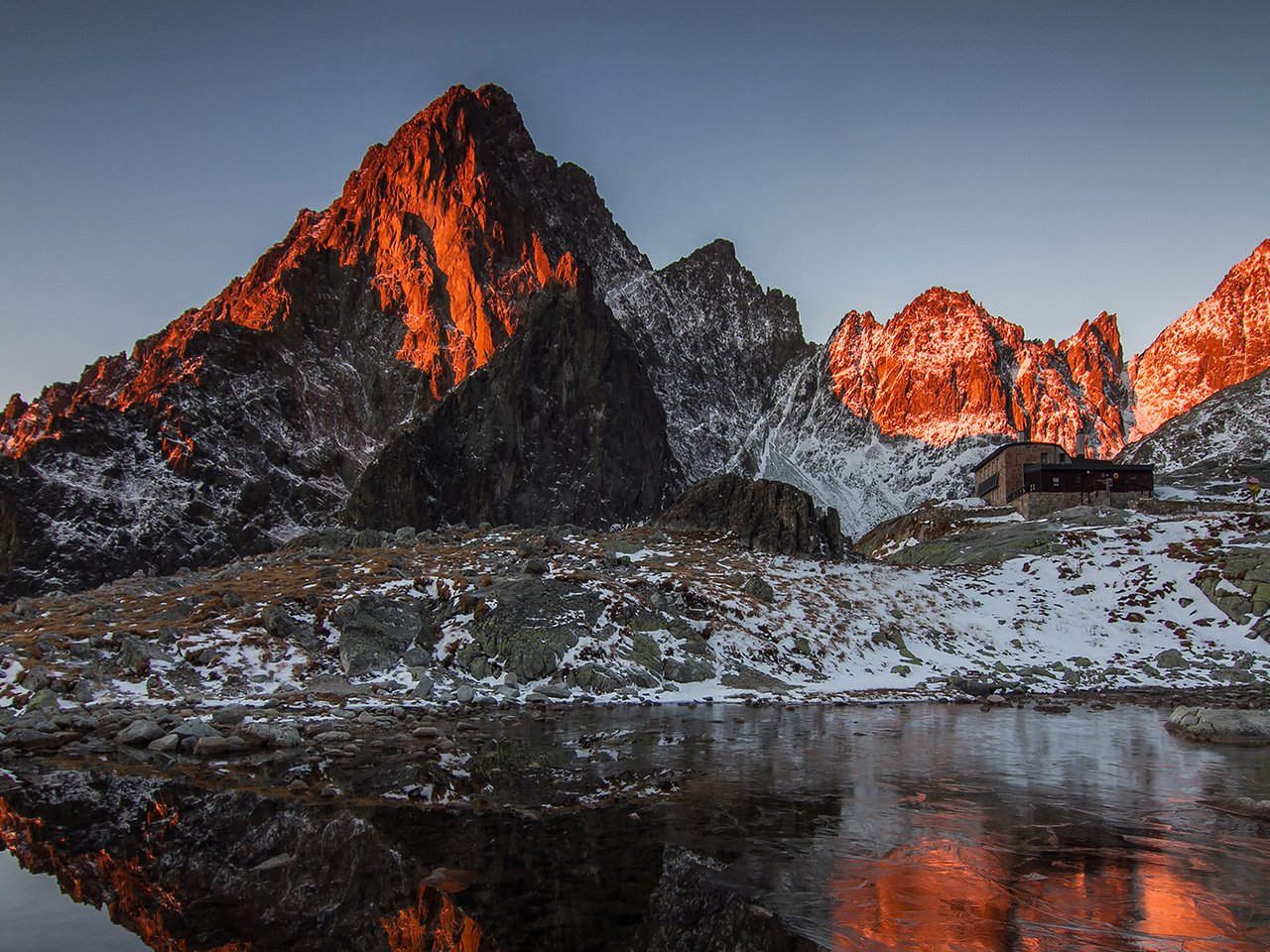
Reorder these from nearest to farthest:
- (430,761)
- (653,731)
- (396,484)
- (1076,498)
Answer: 1. (430,761)
2. (653,731)
3. (1076,498)
4. (396,484)

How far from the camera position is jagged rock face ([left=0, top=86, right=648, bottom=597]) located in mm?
136250

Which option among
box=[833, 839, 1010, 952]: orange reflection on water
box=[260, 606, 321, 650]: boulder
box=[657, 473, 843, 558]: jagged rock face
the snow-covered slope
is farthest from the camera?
the snow-covered slope

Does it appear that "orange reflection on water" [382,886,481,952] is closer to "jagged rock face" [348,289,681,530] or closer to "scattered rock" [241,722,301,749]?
"scattered rock" [241,722,301,749]

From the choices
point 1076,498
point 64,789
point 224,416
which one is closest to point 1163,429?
point 1076,498

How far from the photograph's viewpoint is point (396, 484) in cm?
13625

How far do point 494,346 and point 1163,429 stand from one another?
5284 inches

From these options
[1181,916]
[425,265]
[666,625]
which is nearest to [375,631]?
[666,625]

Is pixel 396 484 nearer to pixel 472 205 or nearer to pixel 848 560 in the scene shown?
pixel 472 205

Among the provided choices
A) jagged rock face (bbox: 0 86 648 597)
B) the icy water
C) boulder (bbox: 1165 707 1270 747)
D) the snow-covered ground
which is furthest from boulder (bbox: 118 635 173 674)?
jagged rock face (bbox: 0 86 648 597)

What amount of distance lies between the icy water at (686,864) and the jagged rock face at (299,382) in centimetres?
14486

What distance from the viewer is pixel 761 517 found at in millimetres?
45438

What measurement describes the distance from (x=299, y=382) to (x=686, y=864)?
18230 centimetres

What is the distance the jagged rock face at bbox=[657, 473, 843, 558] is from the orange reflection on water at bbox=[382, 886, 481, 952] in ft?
116

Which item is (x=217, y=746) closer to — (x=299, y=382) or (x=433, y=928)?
(x=433, y=928)
